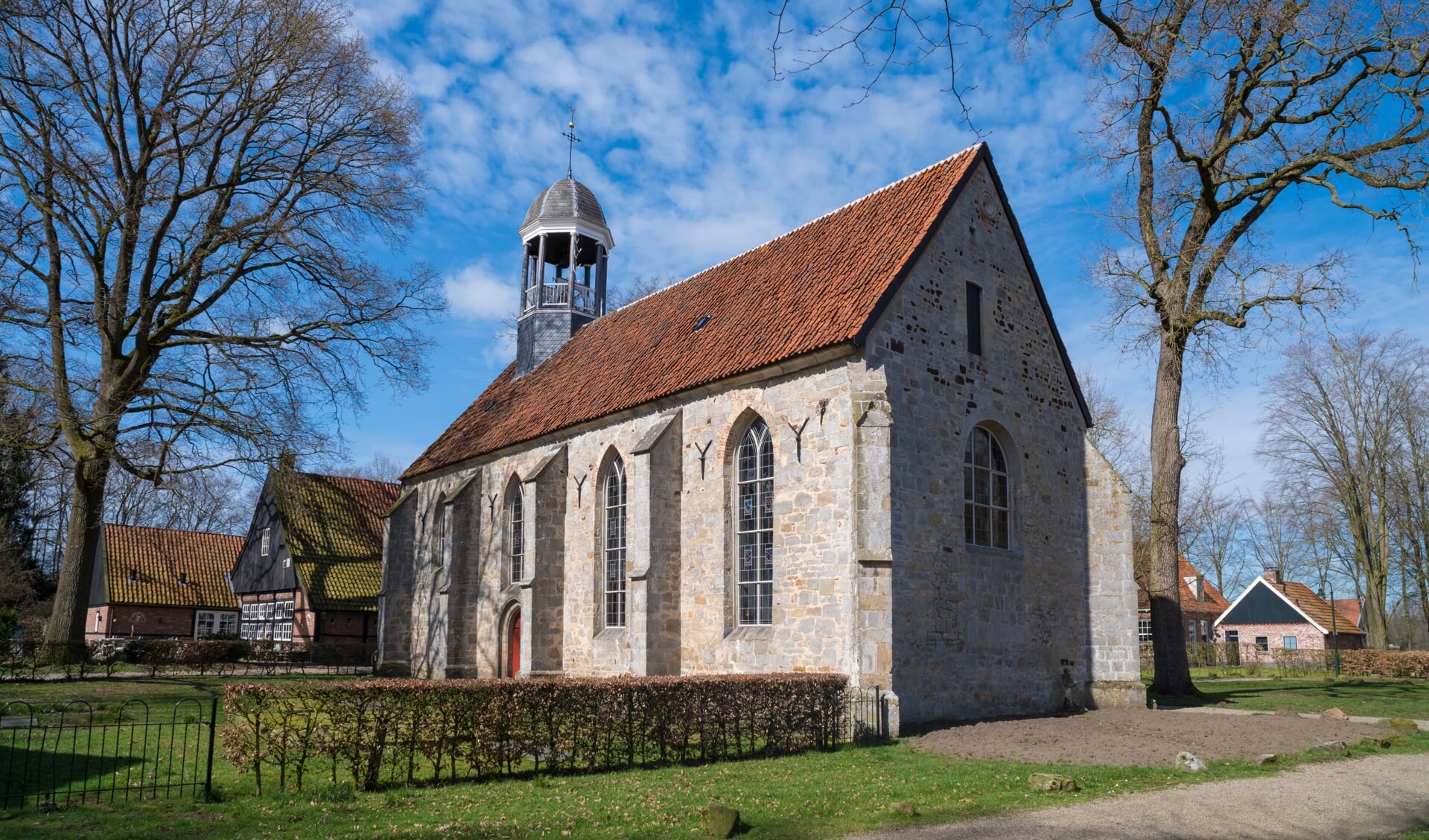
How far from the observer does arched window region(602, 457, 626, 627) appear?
21531 mm

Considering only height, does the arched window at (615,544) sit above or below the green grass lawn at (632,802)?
above

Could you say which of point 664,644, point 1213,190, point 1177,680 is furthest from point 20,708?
point 1213,190

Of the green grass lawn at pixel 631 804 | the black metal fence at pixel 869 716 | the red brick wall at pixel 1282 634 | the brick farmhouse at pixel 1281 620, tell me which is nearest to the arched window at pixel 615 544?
the black metal fence at pixel 869 716

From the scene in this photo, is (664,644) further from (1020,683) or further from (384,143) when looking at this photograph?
(384,143)

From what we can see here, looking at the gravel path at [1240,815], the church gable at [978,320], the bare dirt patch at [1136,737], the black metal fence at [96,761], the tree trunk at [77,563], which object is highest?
the church gable at [978,320]

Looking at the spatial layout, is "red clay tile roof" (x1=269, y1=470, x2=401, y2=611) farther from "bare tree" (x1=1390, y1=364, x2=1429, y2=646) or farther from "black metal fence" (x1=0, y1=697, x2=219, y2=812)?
"bare tree" (x1=1390, y1=364, x2=1429, y2=646)

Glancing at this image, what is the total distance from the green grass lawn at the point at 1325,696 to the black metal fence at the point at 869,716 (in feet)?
30.4

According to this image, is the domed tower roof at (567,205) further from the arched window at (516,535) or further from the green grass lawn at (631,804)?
the green grass lawn at (631,804)

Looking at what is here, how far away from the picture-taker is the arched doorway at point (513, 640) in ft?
81.8

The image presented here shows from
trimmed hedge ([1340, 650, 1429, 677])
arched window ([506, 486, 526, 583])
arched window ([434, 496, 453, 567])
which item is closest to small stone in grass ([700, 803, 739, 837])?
arched window ([506, 486, 526, 583])

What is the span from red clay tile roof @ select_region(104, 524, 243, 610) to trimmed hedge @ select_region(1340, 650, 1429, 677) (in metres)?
43.7

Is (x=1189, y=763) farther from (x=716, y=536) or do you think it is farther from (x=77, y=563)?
(x=77, y=563)

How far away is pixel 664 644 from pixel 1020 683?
6833 millimetres

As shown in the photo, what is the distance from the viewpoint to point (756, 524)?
→ 18.0 meters
